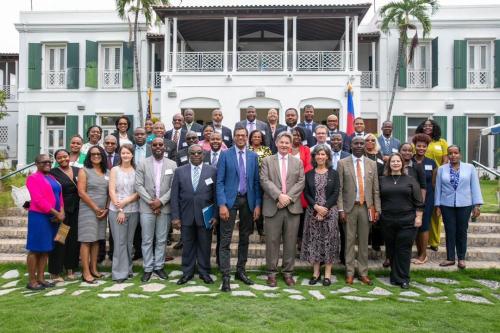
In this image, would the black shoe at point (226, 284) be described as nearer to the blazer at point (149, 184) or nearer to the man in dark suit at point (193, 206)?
the man in dark suit at point (193, 206)

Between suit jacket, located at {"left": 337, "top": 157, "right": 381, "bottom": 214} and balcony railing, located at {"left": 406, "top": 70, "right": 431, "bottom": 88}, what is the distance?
14.0 m

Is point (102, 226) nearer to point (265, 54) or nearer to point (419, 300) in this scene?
point (419, 300)

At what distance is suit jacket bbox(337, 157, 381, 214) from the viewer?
5.74 metres

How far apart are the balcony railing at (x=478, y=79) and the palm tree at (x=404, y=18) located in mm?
2601

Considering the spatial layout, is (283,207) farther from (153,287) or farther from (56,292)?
(56,292)

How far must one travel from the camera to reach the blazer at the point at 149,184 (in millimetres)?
5832

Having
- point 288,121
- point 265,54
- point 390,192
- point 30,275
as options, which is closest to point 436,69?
point 265,54

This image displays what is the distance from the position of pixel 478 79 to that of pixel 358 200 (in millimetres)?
15361

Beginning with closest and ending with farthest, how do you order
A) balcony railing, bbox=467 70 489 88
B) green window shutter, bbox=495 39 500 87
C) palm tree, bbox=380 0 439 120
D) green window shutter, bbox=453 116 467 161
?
palm tree, bbox=380 0 439 120
green window shutter, bbox=495 39 500 87
green window shutter, bbox=453 116 467 161
balcony railing, bbox=467 70 489 88

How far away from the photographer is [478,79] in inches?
720

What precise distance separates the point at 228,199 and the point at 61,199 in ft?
6.99

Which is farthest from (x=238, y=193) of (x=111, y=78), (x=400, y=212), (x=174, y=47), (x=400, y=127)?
(x=111, y=78)

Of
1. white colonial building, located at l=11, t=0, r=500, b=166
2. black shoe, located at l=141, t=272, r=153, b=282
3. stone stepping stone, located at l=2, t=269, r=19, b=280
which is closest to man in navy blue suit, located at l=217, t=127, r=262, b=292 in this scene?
black shoe, located at l=141, t=272, r=153, b=282

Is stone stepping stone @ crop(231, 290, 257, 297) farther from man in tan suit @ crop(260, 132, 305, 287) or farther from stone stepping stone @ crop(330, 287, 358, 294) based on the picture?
stone stepping stone @ crop(330, 287, 358, 294)
